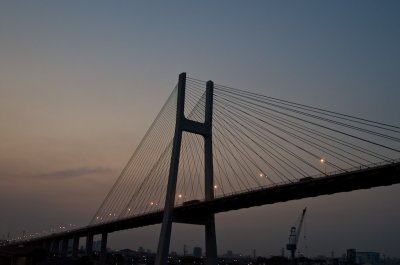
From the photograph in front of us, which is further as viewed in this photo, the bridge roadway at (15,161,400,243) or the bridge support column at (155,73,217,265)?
the bridge support column at (155,73,217,265)

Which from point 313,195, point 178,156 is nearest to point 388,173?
point 313,195

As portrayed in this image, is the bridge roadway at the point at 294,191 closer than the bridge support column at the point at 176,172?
Yes

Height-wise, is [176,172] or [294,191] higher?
[176,172]

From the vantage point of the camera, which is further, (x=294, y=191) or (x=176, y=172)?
(x=176, y=172)

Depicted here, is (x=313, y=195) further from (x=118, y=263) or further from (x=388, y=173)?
(x=118, y=263)

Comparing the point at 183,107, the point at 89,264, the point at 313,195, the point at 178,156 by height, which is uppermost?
the point at 183,107
